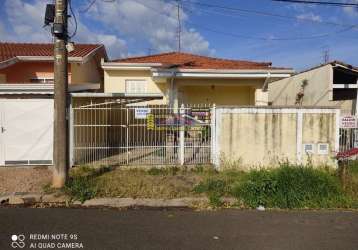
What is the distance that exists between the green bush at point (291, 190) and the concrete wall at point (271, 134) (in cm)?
141

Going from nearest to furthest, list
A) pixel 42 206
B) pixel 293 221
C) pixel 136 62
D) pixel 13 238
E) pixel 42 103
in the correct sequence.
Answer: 1. pixel 13 238
2. pixel 293 221
3. pixel 42 206
4. pixel 42 103
5. pixel 136 62

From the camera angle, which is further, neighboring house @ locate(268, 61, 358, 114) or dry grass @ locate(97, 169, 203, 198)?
neighboring house @ locate(268, 61, 358, 114)

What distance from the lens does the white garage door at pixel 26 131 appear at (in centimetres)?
951

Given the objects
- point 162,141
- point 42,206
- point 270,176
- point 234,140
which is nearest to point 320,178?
point 270,176

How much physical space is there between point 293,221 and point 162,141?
5.24 metres

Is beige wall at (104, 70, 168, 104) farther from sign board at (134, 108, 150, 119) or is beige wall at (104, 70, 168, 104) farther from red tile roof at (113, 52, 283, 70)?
sign board at (134, 108, 150, 119)

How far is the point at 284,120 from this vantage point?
8586mm

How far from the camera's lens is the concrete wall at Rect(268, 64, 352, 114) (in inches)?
533

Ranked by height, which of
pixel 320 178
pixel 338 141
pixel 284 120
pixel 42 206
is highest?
pixel 284 120

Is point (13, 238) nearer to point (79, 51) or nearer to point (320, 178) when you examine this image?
point (320, 178)

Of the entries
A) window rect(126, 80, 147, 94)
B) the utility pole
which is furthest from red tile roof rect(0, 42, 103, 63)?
the utility pole

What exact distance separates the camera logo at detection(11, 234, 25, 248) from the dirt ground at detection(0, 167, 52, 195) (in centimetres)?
255

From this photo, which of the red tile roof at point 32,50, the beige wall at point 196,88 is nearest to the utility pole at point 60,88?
the beige wall at point 196,88

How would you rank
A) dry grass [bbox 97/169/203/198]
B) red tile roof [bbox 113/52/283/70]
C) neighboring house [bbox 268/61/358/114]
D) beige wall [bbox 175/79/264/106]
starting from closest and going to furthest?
dry grass [bbox 97/169/203/198]
neighboring house [bbox 268/61/358/114]
red tile roof [bbox 113/52/283/70]
beige wall [bbox 175/79/264/106]
